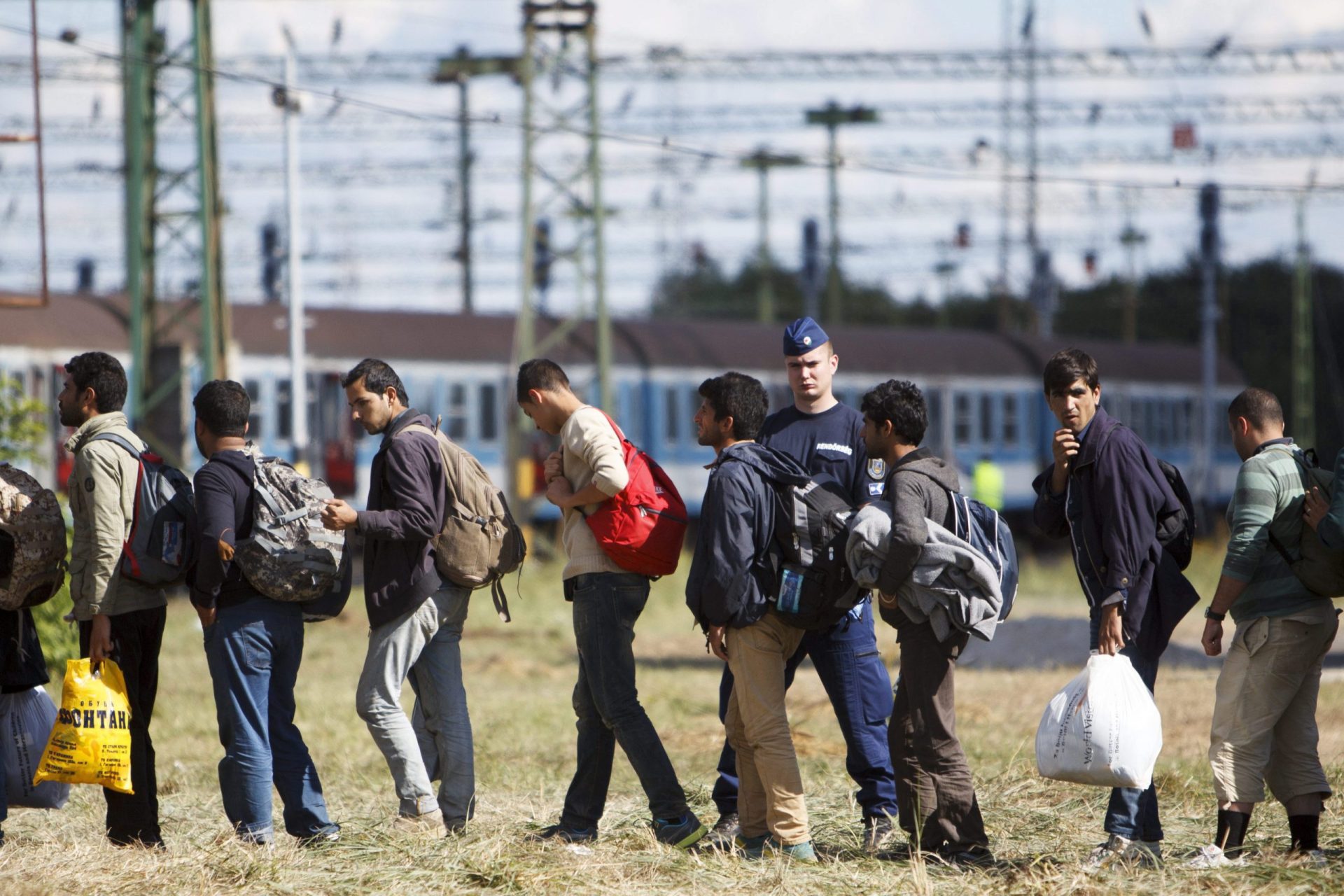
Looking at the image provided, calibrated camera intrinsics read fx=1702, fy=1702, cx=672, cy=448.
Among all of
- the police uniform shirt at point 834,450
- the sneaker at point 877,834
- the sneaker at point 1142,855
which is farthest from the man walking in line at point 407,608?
the sneaker at point 1142,855

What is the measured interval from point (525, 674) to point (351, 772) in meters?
4.78

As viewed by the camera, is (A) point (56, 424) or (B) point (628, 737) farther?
(A) point (56, 424)

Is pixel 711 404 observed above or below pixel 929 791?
above

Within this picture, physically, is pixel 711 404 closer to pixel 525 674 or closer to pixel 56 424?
pixel 525 674

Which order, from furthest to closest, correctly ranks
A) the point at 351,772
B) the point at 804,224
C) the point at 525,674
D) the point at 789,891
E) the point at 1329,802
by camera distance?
1. the point at 804,224
2. the point at 525,674
3. the point at 351,772
4. the point at 1329,802
5. the point at 789,891

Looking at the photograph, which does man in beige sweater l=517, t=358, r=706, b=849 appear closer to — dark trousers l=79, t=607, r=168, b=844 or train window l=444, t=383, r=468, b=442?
dark trousers l=79, t=607, r=168, b=844

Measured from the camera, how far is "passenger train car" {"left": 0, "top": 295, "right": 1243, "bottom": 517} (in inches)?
878

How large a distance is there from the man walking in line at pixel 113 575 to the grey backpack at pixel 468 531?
1.04 metres

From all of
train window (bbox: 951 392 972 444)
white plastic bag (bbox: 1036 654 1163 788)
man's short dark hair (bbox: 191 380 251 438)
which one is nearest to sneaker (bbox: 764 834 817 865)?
white plastic bag (bbox: 1036 654 1163 788)

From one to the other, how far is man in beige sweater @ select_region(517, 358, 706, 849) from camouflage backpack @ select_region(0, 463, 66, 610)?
1.82m

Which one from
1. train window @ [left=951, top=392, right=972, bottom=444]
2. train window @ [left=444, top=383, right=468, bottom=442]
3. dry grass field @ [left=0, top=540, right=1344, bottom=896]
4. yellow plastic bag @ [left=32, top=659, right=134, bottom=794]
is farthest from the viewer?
train window @ [left=951, top=392, right=972, bottom=444]

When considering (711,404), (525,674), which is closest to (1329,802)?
(711,404)

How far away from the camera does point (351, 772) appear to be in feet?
29.0

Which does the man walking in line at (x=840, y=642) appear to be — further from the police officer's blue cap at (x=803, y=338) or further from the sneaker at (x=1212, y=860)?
the sneaker at (x=1212, y=860)
